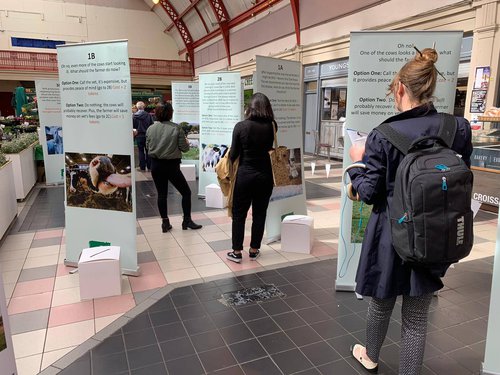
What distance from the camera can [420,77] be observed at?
151 cm

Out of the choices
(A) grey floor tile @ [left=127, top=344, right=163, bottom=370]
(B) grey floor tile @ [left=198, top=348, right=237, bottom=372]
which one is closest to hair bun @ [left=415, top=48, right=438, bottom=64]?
(B) grey floor tile @ [left=198, top=348, right=237, bottom=372]

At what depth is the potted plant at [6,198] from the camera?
4398 mm

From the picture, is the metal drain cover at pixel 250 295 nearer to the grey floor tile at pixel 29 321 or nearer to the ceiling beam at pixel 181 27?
the grey floor tile at pixel 29 321

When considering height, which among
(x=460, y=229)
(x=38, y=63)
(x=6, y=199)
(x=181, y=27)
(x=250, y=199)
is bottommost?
(x=6, y=199)

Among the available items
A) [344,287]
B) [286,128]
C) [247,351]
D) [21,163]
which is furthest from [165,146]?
[21,163]

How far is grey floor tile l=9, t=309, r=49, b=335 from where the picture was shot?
2535 mm

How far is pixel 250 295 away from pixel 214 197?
9.72 ft

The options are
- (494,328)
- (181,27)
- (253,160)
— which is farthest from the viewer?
(181,27)

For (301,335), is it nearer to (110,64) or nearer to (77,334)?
(77,334)

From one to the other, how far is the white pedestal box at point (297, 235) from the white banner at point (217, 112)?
7.43 feet

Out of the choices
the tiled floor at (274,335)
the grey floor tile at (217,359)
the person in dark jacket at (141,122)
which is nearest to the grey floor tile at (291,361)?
the tiled floor at (274,335)

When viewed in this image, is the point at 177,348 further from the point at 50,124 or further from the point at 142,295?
the point at 50,124

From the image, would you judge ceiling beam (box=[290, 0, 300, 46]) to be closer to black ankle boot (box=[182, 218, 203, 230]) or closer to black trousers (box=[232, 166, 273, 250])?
black ankle boot (box=[182, 218, 203, 230])

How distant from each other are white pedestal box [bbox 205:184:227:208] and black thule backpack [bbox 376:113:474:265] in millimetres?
4417
